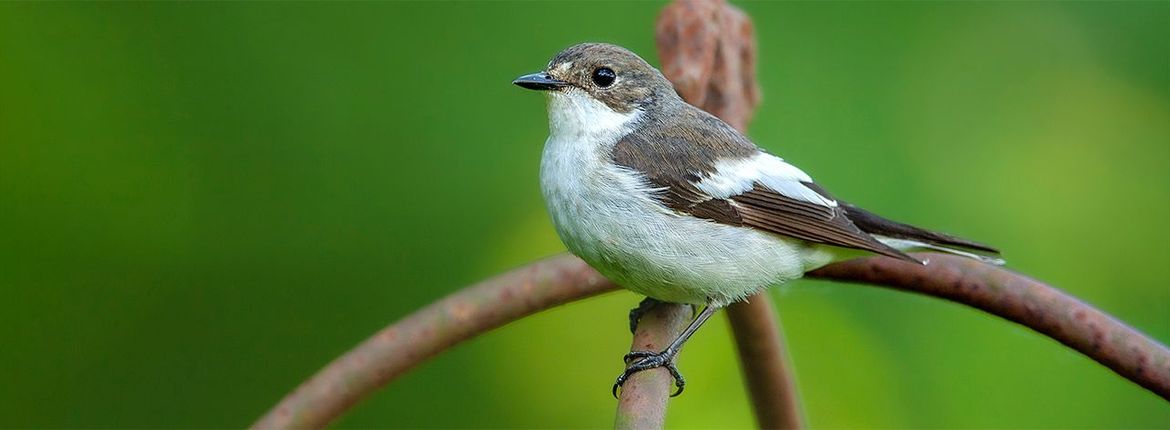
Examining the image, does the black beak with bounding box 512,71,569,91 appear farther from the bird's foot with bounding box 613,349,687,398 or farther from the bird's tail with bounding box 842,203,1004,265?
the bird's foot with bounding box 613,349,687,398

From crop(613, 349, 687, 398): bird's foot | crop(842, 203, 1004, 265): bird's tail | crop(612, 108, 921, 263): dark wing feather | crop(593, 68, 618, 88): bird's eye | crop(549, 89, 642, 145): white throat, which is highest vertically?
crop(593, 68, 618, 88): bird's eye

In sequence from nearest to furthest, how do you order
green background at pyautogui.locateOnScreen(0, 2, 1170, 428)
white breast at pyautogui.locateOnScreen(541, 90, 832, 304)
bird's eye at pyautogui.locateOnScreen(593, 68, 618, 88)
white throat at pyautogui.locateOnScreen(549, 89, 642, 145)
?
white breast at pyautogui.locateOnScreen(541, 90, 832, 304)
white throat at pyautogui.locateOnScreen(549, 89, 642, 145)
bird's eye at pyautogui.locateOnScreen(593, 68, 618, 88)
green background at pyautogui.locateOnScreen(0, 2, 1170, 428)

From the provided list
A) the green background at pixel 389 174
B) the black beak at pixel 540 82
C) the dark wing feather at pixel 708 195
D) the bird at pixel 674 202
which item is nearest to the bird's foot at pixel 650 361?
the bird at pixel 674 202

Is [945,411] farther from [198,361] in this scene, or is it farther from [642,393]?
[198,361]

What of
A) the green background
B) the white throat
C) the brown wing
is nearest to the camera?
the brown wing

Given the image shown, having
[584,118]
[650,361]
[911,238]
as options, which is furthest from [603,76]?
[650,361]

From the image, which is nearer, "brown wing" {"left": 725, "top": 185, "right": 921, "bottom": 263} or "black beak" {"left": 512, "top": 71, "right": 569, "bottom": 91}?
"brown wing" {"left": 725, "top": 185, "right": 921, "bottom": 263}

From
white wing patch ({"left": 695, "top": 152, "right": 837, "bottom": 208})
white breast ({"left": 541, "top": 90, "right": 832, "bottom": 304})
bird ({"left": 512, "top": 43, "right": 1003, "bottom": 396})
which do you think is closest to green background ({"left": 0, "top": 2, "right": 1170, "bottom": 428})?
white wing patch ({"left": 695, "top": 152, "right": 837, "bottom": 208})
